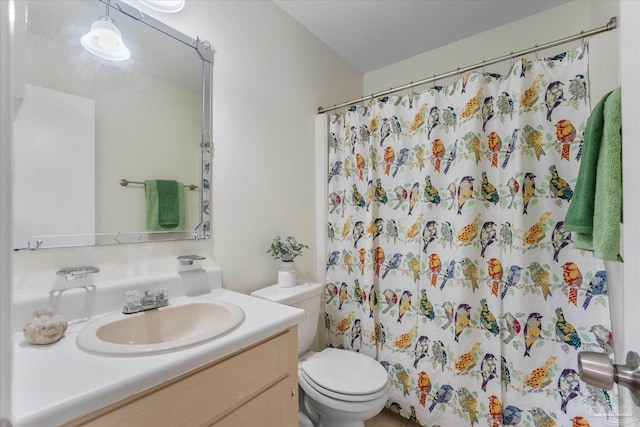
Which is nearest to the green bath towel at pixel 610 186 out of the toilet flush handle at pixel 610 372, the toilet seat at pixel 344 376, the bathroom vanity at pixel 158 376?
the toilet flush handle at pixel 610 372

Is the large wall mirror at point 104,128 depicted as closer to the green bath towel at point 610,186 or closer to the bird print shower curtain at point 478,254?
the bird print shower curtain at point 478,254

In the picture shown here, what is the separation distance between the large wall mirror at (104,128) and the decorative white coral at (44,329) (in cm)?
25

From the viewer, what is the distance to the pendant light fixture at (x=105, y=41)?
1000 mm

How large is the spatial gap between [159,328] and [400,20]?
2.12 metres

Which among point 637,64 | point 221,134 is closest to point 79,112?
point 221,134

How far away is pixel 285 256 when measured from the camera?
5.16 ft

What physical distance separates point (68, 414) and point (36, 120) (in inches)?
33.9

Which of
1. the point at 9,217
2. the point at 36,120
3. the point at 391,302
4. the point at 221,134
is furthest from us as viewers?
the point at 391,302

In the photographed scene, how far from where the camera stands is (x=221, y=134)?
1.39 meters

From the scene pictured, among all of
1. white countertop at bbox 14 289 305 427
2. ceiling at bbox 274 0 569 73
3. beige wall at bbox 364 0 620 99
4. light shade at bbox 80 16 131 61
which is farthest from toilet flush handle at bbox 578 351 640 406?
ceiling at bbox 274 0 569 73

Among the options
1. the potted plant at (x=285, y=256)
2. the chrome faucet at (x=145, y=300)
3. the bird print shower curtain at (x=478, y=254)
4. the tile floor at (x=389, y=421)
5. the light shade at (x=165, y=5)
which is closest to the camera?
the chrome faucet at (x=145, y=300)

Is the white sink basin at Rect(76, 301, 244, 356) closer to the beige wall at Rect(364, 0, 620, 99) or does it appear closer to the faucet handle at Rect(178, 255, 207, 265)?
the faucet handle at Rect(178, 255, 207, 265)

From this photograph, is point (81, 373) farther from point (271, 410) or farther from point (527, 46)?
point (527, 46)

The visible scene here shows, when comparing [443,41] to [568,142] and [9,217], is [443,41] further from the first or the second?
[9,217]
